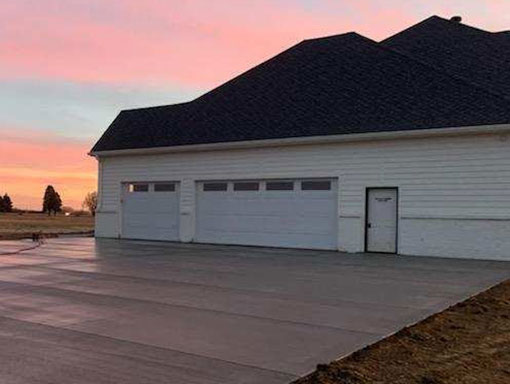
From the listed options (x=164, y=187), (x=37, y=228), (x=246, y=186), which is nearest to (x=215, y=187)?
(x=246, y=186)

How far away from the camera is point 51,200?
382ft

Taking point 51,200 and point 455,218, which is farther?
point 51,200

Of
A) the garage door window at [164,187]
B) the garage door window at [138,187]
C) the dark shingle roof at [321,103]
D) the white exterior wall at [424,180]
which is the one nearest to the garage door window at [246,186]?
the white exterior wall at [424,180]

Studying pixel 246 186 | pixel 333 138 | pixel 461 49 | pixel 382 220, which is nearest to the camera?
pixel 382 220

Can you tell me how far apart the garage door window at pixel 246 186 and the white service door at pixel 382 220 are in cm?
457

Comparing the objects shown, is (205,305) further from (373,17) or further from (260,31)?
(373,17)

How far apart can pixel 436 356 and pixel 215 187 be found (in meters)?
17.8

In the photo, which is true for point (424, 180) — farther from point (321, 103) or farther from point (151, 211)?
point (151, 211)

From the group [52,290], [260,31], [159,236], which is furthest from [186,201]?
[52,290]

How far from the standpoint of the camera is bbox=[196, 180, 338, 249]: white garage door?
2092 cm

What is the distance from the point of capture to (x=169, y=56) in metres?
22.2

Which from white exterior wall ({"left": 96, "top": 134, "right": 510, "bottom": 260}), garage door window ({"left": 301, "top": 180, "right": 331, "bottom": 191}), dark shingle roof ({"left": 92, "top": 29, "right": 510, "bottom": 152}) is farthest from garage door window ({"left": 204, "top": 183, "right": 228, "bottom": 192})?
garage door window ({"left": 301, "top": 180, "right": 331, "bottom": 191})

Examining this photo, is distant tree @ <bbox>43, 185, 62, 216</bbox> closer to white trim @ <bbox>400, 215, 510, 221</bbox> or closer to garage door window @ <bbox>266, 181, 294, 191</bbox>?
garage door window @ <bbox>266, 181, 294, 191</bbox>

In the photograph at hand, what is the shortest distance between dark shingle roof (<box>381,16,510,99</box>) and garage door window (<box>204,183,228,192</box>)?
8.95m
